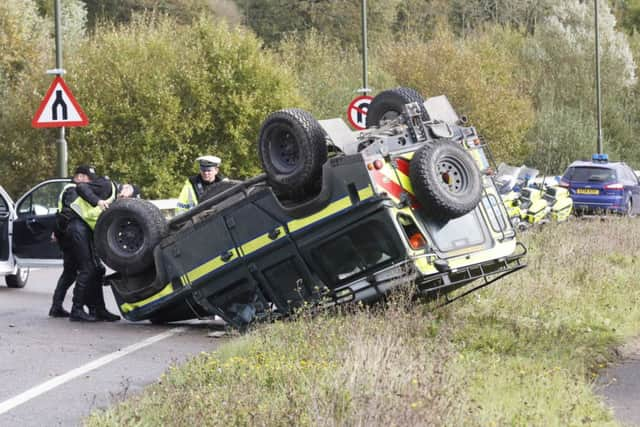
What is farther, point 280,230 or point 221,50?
point 221,50

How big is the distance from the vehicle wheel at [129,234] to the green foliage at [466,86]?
31821mm

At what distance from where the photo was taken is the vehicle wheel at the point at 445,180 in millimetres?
9562

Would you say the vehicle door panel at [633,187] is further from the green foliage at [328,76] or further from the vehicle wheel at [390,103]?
the vehicle wheel at [390,103]

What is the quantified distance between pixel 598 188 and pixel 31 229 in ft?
57.3

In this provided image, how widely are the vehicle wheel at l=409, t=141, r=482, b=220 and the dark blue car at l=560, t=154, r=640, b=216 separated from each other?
62.7 ft

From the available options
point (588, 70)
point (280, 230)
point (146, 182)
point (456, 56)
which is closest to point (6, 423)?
point (280, 230)

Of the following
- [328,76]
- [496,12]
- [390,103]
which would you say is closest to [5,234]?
[390,103]

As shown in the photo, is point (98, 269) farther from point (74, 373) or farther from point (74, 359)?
point (74, 373)

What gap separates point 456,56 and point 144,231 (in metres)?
34.4

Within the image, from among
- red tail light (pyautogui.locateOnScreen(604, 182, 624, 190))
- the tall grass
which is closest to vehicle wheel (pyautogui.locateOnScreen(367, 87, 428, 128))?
the tall grass

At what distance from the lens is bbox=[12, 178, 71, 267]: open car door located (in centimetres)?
1463

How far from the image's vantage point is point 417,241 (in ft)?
31.9

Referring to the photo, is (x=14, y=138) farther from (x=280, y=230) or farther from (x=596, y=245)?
(x=280, y=230)

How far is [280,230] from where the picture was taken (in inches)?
396
